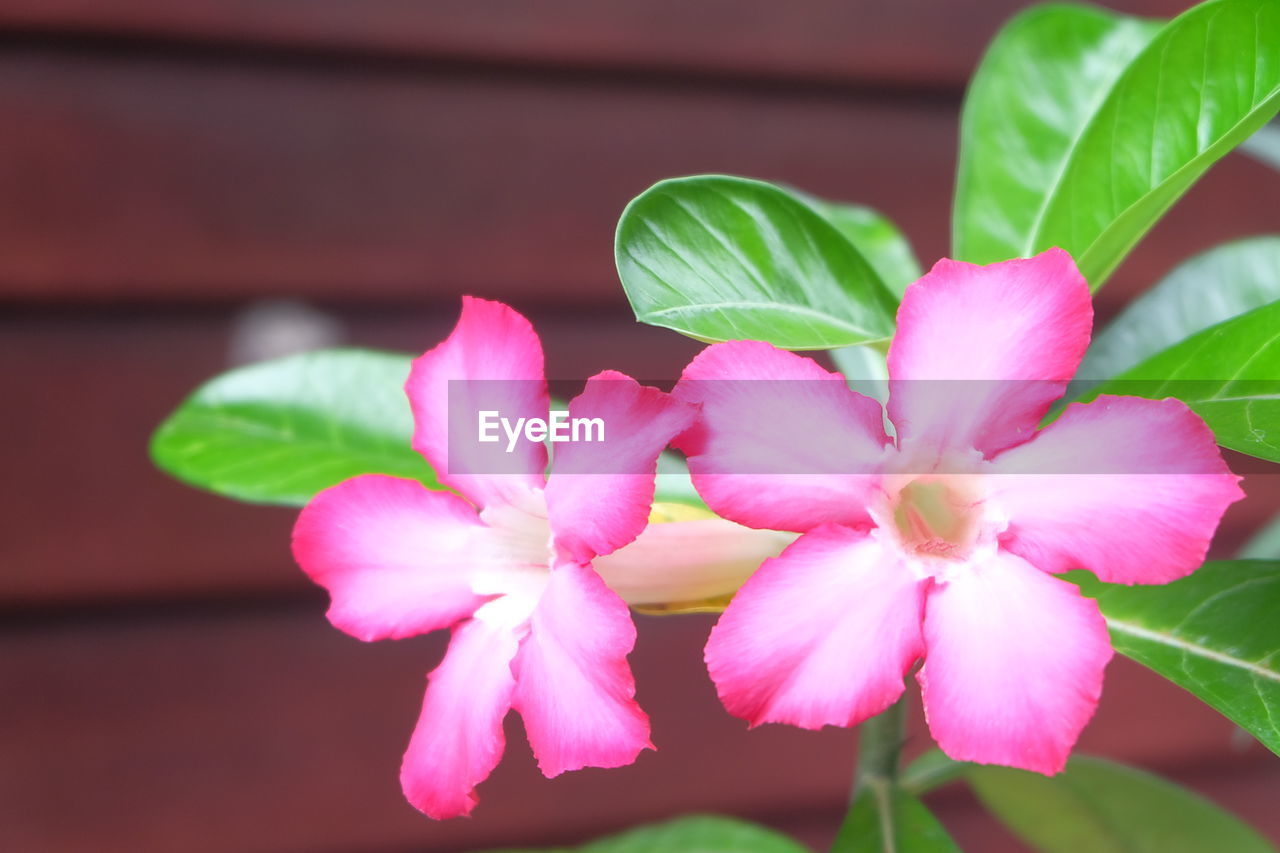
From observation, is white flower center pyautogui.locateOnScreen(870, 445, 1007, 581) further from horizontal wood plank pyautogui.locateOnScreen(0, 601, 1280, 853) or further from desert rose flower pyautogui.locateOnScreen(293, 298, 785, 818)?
horizontal wood plank pyautogui.locateOnScreen(0, 601, 1280, 853)

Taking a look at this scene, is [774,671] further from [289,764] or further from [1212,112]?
[289,764]

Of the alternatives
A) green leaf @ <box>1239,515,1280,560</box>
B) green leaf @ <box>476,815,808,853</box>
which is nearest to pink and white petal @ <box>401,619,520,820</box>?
green leaf @ <box>476,815,808,853</box>

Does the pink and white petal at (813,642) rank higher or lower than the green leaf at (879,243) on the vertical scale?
lower

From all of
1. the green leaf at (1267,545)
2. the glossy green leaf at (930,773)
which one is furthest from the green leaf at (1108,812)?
the green leaf at (1267,545)

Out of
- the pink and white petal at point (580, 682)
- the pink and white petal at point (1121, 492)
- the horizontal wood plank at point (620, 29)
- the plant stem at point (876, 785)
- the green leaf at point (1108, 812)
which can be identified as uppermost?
the horizontal wood plank at point (620, 29)

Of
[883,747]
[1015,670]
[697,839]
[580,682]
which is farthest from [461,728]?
[697,839]

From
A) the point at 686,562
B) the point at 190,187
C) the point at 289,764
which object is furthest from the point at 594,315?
the point at 686,562

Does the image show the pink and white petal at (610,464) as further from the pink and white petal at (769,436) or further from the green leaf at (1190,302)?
the green leaf at (1190,302)

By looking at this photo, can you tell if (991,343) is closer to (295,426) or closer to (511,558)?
(511,558)
